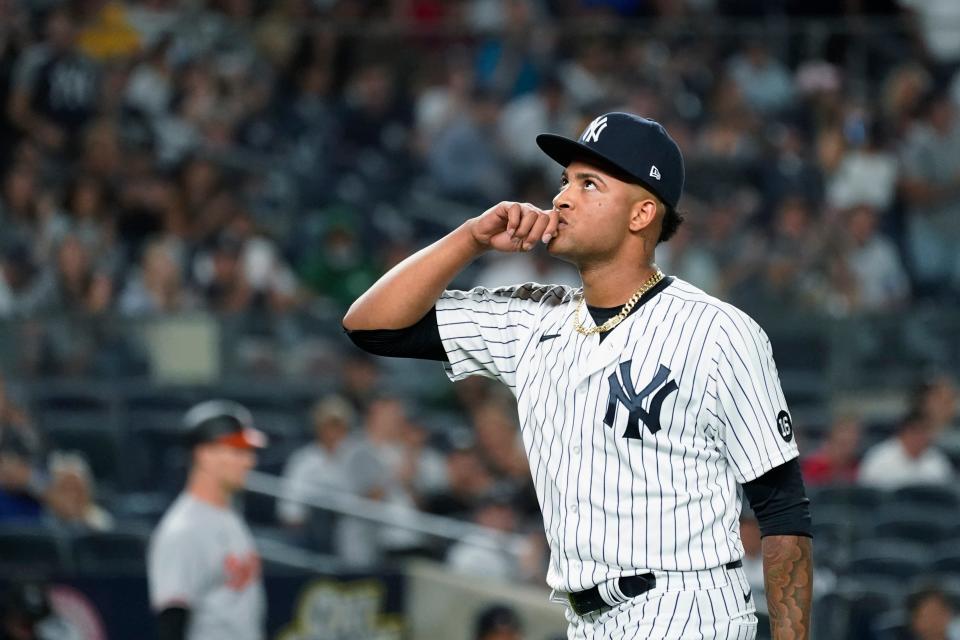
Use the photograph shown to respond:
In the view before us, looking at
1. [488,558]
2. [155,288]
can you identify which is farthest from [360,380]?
[488,558]

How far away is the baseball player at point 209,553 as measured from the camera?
17.4 ft

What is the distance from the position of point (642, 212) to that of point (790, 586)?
828mm

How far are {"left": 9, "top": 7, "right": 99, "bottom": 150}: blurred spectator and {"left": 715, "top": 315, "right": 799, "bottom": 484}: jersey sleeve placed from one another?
7.63 metres

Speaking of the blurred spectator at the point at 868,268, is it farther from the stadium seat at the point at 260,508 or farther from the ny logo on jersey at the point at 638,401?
the ny logo on jersey at the point at 638,401

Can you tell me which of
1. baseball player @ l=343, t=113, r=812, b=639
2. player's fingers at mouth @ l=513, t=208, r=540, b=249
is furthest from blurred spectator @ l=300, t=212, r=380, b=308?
player's fingers at mouth @ l=513, t=208, r=540, b=249

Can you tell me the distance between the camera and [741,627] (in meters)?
3.18

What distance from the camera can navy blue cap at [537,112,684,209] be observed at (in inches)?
129

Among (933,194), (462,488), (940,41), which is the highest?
(940,41)

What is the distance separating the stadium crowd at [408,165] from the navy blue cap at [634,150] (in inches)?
200

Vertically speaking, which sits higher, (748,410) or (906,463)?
(748,410)

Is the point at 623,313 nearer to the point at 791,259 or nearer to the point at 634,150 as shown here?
the point at 634,150

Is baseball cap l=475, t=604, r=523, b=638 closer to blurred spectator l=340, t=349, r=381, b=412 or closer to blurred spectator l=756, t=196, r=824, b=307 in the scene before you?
blurred spectator l=340, t=349, r=381, b=412

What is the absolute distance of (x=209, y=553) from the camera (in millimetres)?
5441

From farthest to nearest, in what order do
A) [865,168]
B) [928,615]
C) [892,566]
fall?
[865,168] < [892,566] < [928,615]
